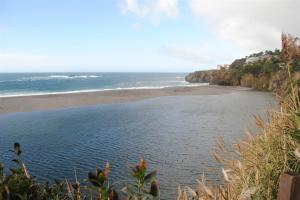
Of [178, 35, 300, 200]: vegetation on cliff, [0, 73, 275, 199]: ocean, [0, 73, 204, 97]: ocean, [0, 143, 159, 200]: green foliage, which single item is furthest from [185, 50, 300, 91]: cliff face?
[0, 143, 159, 200]: green foliage

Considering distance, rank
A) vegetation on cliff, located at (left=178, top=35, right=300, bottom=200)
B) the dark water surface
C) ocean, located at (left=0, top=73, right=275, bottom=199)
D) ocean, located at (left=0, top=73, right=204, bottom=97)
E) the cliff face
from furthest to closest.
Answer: ocean, located at (left=0, top=73, right=204, bottom=97)
the cliff face
the dark water surface
ocean, located at (left=0, top=73, right=275, bottom=199)
vegetation on cliff, located at (left=178, top=35, right=300, bottom=200)

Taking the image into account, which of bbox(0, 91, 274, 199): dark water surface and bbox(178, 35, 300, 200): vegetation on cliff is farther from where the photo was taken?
bbox(0, 91, 274, 199): dark water surface

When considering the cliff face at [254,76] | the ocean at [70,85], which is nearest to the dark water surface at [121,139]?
the ocean at [70,85]

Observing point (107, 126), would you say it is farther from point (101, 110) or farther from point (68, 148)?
point (101, 110)

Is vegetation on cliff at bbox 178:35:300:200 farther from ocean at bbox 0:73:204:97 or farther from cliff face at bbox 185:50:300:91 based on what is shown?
ocean at bbox 0:73:204:97

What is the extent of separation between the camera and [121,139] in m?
16.2

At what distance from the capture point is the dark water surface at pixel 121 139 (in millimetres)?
11500

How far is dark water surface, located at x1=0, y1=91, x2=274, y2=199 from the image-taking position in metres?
11.5

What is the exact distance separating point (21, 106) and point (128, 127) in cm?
1565

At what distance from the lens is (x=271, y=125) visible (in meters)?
4.11

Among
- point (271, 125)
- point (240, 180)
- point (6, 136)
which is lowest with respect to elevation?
point (6, 136)

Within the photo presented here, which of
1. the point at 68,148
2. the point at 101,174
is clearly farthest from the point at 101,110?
the point at 101,174

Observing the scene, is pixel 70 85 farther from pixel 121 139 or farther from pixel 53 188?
pixel 53 188

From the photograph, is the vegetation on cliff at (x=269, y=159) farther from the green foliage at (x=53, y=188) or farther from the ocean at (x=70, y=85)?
the ocean at (x=70, y=85)
